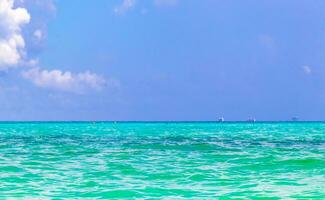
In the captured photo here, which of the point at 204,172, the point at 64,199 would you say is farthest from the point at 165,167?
the point at 64,199

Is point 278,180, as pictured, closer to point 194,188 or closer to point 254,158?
point 194,188

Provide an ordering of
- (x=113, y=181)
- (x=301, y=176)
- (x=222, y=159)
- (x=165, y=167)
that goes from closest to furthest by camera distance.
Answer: (x=113, y=181)
(x=301, y=176)
(x=165, y=167)
(x=222, y=159)

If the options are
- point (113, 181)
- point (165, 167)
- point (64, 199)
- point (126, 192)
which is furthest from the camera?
point (165, 167)

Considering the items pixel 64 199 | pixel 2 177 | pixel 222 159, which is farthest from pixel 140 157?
pixel 64 199

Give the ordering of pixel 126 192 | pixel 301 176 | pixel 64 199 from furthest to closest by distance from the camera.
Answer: pixel 301 176, pixel 126 192, pixel 64 199

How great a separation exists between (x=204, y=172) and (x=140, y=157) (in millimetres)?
8801

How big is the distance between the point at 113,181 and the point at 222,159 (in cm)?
1094

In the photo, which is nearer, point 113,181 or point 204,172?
point 113,181

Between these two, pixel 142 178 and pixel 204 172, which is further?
pixel 204 172

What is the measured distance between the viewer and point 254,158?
3059 centimetres

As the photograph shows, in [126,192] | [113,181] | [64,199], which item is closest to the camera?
[64,199]

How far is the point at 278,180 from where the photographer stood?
20797mm

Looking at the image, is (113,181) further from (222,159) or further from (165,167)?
(222,159)

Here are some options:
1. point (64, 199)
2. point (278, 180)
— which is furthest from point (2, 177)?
point (278, 180)
